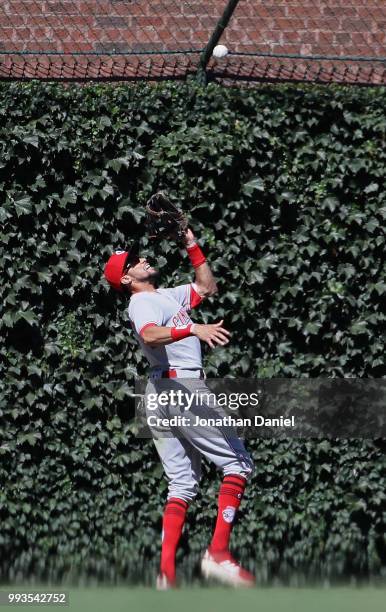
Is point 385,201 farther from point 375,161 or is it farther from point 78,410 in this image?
point 78,410

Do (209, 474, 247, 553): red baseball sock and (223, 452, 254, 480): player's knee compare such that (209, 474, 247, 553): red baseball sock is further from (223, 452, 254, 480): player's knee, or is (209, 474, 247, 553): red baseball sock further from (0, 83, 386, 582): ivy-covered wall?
(0, 83, 386, 582): ivy-covered wall

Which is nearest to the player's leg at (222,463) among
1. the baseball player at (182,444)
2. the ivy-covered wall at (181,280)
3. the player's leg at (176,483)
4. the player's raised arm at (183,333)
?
the baseball player at (182,444)

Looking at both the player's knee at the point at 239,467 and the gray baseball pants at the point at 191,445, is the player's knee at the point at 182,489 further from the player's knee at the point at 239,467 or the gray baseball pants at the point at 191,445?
the player's knee at the point at 239,467

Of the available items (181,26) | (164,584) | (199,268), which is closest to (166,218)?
(199,268)

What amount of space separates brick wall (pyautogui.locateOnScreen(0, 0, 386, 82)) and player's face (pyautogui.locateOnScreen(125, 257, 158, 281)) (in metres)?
2.26

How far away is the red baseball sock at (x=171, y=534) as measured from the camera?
632 cm

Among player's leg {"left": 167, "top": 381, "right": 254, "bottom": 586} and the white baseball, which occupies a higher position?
the white baseball

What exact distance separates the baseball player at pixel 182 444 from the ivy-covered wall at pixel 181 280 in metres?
0.88

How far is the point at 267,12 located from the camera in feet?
27.8

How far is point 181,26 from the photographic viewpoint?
845 cm

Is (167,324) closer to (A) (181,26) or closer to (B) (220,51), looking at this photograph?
(B) (220,51)

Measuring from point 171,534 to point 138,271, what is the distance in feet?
5.07

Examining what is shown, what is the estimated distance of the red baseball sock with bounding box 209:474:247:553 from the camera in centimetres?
634

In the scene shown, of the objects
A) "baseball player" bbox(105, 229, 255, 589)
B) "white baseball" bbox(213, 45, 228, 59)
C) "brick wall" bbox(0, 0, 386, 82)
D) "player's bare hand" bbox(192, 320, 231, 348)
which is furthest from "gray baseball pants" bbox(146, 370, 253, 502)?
"brick wall" bbox(0, 0, 386, 82)
